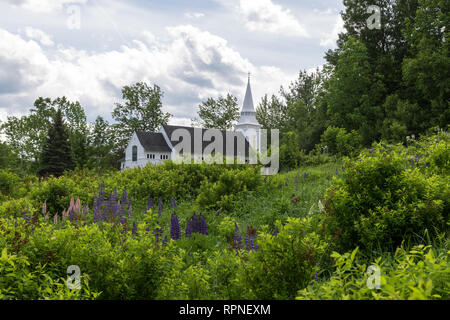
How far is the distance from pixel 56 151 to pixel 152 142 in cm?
1133

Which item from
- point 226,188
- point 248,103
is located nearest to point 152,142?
point 248,103

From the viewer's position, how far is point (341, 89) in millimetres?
29078

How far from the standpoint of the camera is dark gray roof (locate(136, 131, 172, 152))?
44906mm

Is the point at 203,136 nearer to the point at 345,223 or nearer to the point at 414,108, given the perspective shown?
the point at 414,108

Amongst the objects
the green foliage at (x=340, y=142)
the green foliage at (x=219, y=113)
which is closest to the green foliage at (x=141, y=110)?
the green foliage at (x=219, y=113)

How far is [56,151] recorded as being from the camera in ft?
128

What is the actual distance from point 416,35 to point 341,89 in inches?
249

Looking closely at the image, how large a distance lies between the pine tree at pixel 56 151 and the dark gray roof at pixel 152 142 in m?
8.82

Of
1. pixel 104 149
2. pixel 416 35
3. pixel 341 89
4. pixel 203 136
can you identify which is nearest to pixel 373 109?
pixel 341 89

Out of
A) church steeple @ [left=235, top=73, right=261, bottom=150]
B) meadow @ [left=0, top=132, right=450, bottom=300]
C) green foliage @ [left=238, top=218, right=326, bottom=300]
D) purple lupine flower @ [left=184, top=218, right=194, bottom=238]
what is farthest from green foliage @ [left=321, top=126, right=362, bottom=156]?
church steeple @ [left=235, top=73, right=261, bottom=150]

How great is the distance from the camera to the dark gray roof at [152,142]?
147 ft

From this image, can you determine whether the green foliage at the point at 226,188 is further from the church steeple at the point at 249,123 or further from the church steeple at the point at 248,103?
the church steeple at the point at 248,103

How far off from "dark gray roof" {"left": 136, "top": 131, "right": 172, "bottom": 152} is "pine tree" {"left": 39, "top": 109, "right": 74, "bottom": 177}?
882cm

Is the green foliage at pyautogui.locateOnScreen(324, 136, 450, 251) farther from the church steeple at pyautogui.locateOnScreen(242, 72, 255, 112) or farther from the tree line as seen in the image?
the church steeple at pyautogui.locateOnScreen(242, 72, 255, 112)
